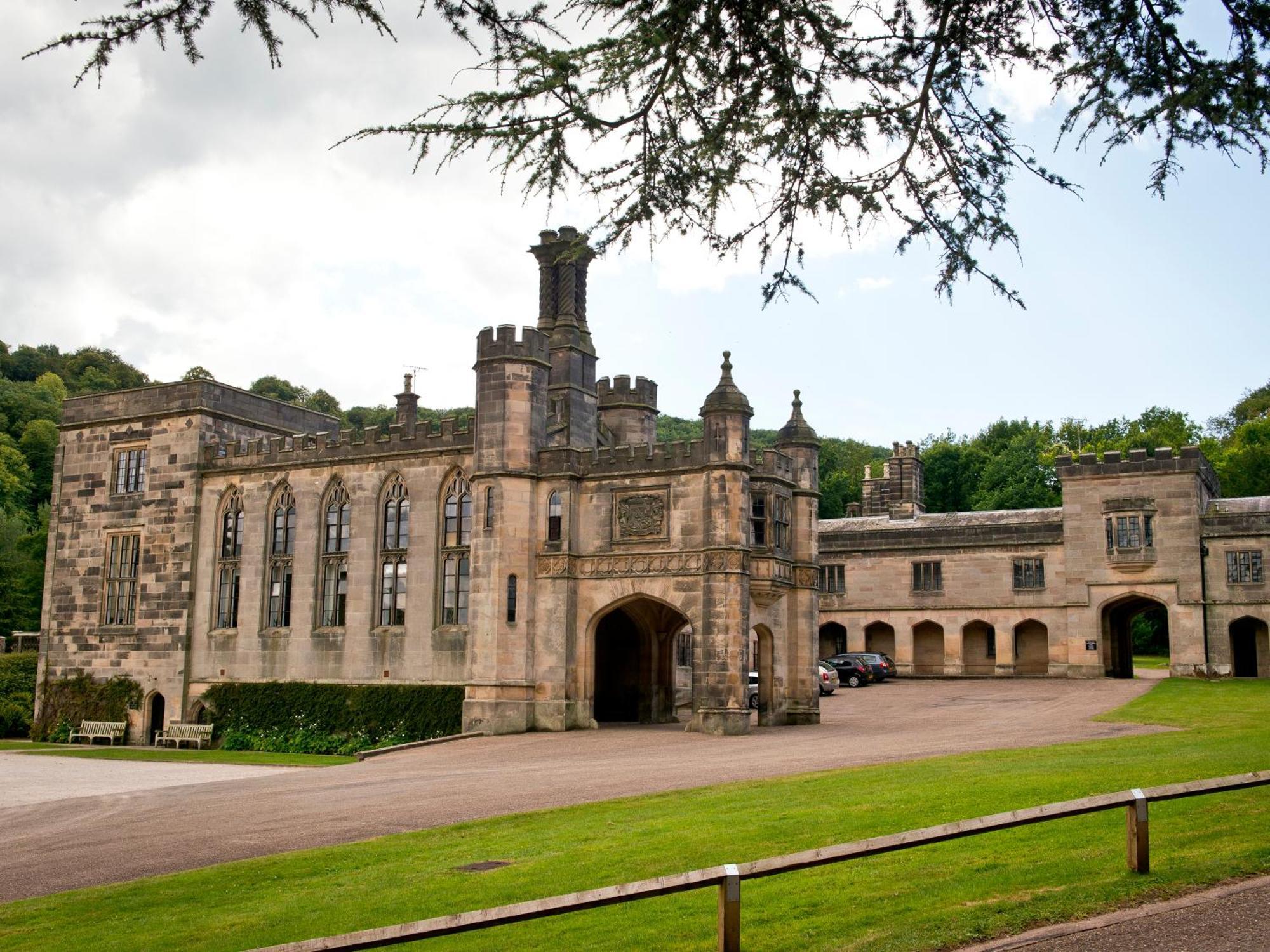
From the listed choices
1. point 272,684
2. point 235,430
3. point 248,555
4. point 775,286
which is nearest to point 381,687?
point 272,684

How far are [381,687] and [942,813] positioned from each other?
2472cm

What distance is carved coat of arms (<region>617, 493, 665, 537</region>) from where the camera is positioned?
31828 mm

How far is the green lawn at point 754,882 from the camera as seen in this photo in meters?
9.08

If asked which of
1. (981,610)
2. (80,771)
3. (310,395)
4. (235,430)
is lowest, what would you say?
(80,771)

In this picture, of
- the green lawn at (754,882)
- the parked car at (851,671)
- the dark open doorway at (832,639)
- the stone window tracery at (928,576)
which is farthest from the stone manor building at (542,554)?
the green lawn at (754,882)

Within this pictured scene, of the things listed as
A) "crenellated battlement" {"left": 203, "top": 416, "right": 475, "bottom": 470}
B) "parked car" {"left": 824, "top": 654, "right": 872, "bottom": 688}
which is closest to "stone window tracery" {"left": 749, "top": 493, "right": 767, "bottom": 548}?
"crenellated battlement" {"left": 203, "top": 416, "right": 475, "bottom": 470}

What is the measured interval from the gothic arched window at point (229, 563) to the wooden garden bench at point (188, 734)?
3.20m

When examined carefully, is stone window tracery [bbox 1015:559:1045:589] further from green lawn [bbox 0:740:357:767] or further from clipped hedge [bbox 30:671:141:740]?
clipped hedge [bbox 30:671:141:740]

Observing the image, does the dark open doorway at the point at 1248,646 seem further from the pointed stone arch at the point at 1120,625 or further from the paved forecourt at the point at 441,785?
the paved forecourt at the point at 441,785

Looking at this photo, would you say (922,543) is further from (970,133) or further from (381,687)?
(970,133)

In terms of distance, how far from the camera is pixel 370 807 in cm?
1836

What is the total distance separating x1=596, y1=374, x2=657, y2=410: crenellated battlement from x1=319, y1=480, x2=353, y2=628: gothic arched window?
28.3ft

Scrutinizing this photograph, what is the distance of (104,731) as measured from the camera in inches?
1565

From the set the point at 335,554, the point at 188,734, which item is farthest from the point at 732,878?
the point at 188,734
